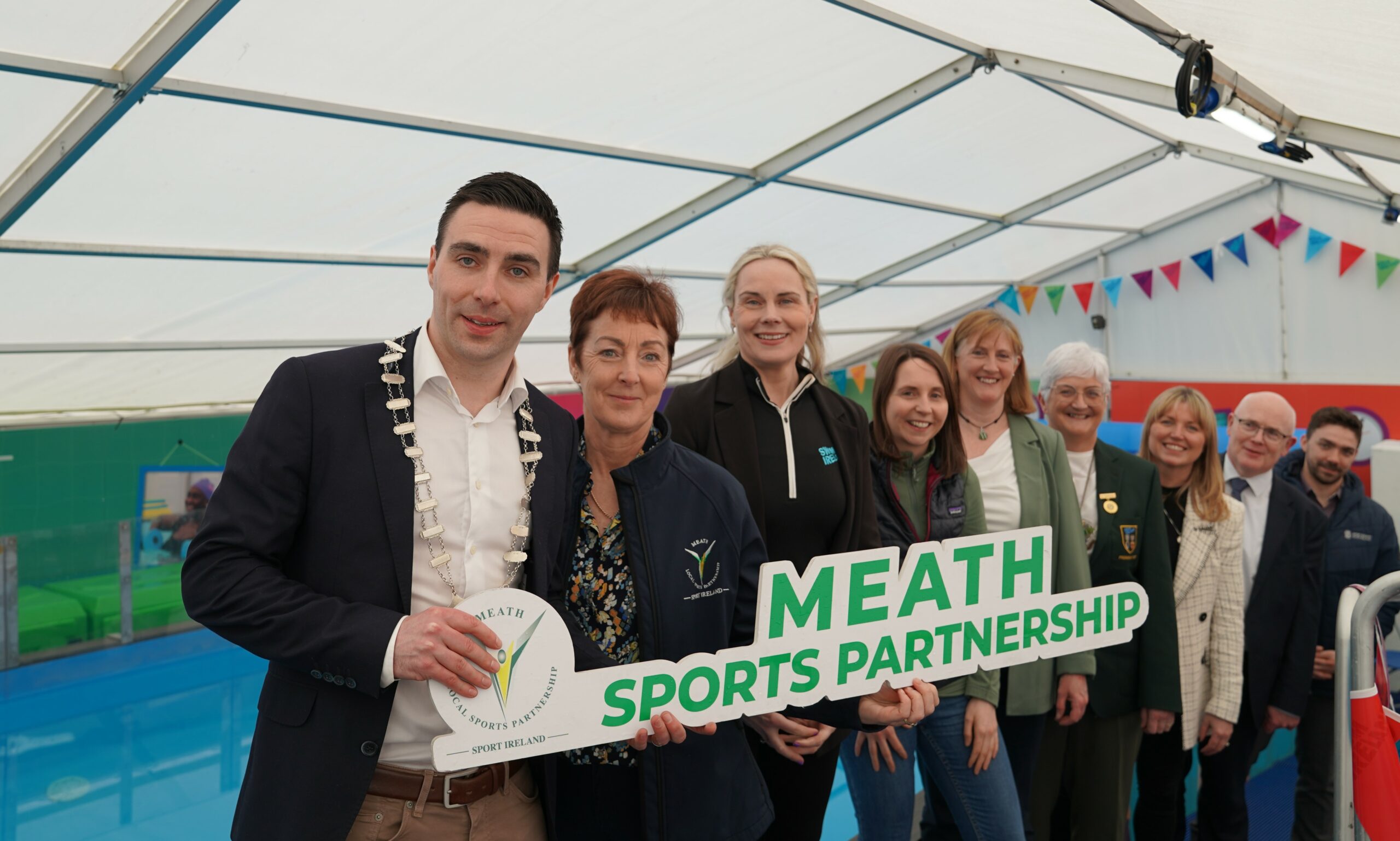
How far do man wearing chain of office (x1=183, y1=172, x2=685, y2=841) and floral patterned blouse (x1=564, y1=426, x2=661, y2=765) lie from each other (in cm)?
13

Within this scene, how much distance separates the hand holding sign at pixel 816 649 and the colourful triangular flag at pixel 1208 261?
8548mm

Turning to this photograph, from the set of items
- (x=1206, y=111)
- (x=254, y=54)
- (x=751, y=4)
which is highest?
(x=751, y=4)

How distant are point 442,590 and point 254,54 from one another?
9.92 ft

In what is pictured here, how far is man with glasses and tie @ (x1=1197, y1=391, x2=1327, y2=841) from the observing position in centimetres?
265

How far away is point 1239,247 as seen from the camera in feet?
28.5

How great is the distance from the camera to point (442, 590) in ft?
3.98

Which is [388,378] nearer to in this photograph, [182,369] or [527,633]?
[527,633]

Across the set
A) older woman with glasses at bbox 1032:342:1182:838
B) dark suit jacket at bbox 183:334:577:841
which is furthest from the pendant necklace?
dark suit jacket at bbox 183:334:577:841

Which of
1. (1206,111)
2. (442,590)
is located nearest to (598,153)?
(1206,111)

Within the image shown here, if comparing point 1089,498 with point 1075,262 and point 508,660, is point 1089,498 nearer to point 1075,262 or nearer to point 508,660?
point 508,660

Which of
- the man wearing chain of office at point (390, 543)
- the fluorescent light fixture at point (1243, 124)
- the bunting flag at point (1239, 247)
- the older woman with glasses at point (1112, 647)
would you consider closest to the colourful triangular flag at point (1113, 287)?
the bunting flag at point (1239, 247)

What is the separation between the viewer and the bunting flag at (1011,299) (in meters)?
10.3

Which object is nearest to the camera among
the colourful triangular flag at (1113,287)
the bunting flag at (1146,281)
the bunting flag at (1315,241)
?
the bunting flag at (1315,241)

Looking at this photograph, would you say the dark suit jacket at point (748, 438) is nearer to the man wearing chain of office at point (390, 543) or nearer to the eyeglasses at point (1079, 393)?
the man wearing chain of office at point (390, 543)
